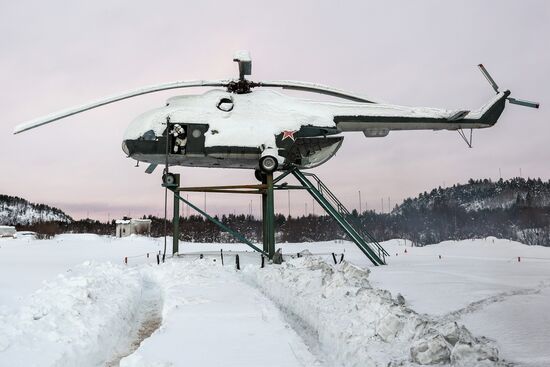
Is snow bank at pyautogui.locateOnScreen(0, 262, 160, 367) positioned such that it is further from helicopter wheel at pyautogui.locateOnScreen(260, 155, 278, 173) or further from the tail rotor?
the tail rotor

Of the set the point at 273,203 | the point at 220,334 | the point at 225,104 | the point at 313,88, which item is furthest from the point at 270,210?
the point at 220,334

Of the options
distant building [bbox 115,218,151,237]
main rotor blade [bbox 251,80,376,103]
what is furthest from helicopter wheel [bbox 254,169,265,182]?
distant building [bbox 115,218,151,237]

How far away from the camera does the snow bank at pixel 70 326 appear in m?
6.66

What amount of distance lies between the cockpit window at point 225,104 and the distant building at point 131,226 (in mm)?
67016

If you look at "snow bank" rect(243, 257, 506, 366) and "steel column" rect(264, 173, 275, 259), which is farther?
"steel column" rect(264, 173, 275, 259)

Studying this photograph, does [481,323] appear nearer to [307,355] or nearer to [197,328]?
[307,355]

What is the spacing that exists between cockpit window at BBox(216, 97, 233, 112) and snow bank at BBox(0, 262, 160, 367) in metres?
10.0

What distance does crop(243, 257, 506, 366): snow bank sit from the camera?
5062 mm

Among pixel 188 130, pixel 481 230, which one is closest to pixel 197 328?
pixel 188 130

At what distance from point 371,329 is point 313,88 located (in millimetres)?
14413

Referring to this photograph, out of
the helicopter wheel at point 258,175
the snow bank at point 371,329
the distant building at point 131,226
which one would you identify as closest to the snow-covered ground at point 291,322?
the snow bank at point 371,329

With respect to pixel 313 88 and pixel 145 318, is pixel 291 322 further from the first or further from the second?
pixel 313 88

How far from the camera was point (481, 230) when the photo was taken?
12694 cm

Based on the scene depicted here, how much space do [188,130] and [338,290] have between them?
12298 mm
